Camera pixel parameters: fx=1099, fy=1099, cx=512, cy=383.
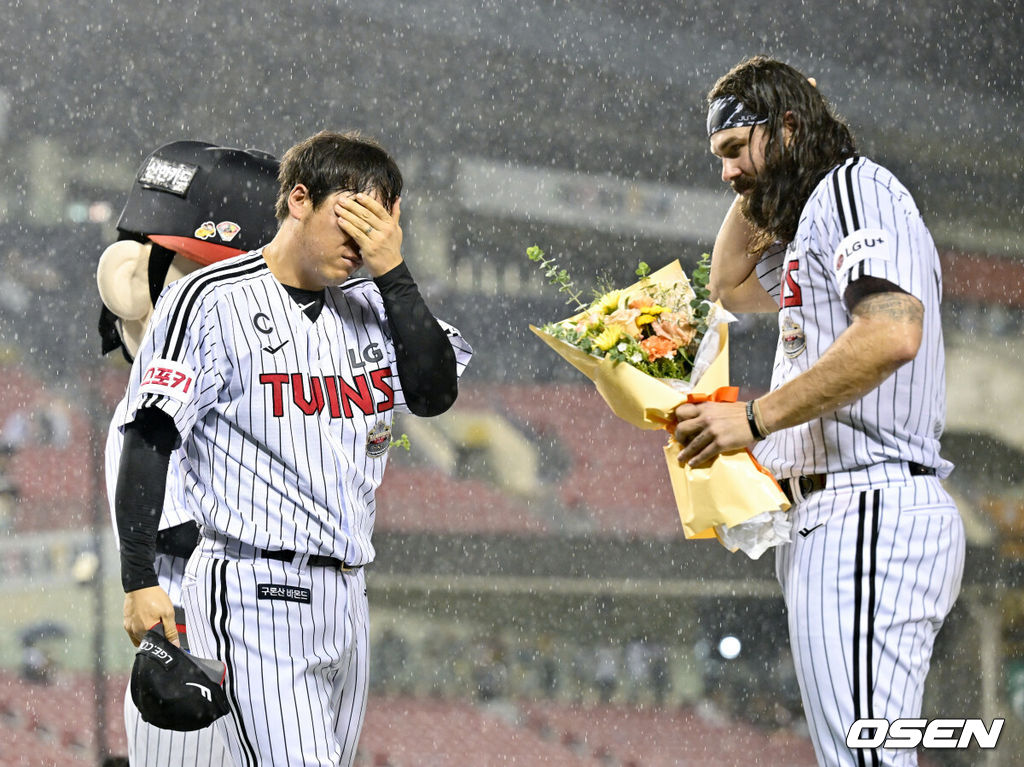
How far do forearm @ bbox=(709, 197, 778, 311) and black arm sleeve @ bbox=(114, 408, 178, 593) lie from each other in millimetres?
975

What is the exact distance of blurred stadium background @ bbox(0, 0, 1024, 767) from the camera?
5.07 m

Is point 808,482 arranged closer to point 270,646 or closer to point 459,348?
point 459,348

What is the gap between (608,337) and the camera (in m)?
1.74

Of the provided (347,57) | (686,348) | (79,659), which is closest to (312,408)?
(686,348)

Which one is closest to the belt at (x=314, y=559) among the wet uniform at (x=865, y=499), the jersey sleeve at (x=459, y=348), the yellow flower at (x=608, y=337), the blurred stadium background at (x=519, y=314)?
the jersey sleeve at (x=459, y=348)

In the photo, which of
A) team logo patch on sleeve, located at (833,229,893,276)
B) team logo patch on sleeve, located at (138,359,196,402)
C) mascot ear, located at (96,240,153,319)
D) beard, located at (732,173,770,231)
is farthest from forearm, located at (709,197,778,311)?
mascot ear, located at (96,240,153,319)

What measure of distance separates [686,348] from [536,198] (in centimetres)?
413

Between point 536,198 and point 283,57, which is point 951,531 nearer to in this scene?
point 536,198

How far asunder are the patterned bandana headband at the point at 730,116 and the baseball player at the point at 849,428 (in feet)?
0.04

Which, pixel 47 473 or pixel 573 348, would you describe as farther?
pixel 47 473

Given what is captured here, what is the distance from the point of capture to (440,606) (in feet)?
18.1

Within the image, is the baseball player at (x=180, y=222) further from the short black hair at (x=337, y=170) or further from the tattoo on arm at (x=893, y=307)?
the tattoo on arm at (x=893, y=307)

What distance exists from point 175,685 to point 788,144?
4.00 feet

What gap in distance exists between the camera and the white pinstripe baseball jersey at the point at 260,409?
1639 mm
